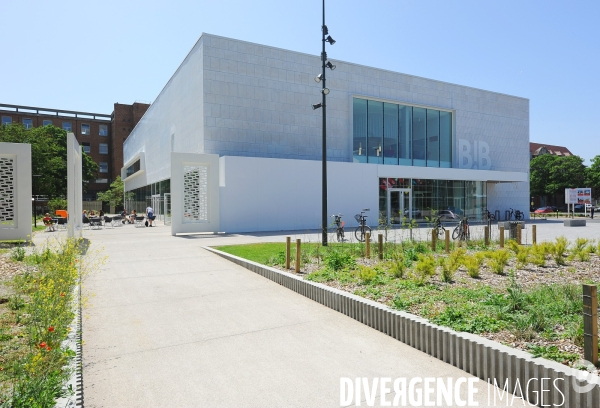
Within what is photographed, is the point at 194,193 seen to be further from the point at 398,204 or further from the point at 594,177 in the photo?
the point at 594,177

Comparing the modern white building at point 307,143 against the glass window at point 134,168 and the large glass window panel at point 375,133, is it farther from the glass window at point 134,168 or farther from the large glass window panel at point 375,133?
the glass window at point 134,168

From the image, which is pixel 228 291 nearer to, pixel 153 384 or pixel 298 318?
pixel 298 318

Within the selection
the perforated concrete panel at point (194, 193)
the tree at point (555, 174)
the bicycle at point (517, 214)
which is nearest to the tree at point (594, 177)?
the tree at point (555, 174)

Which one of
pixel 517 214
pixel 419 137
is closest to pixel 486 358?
pixel 419 137

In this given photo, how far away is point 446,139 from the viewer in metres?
36.3

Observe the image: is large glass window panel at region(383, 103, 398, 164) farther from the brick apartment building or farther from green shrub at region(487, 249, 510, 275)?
the brick apartment building

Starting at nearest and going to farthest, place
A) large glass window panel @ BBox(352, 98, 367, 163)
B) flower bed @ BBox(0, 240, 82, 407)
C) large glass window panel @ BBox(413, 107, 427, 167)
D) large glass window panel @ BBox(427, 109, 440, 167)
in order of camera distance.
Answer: flower bed @ BBox(0, 240, 82, 407)
large glass window panel @ BBox(352, 98, 367, 163)
large glass window panel @ BBox(413, 107, 427, 167)
large glass window panel @ BBox(427, 109, 440, 167)

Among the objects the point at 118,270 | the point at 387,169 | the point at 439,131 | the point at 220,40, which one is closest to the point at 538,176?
the point at 439,131

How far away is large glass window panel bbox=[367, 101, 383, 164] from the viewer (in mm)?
31578

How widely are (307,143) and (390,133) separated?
8340mm

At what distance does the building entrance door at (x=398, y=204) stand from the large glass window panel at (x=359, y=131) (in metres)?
3.45

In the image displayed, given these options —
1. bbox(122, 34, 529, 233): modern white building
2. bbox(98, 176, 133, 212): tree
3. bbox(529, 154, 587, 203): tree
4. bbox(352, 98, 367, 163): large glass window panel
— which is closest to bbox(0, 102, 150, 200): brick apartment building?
bbox(98, 176, 133, 212): tree

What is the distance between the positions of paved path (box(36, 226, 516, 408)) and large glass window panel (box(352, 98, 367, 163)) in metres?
23.6

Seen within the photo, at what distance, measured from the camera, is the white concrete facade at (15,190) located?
1800 centimetres
